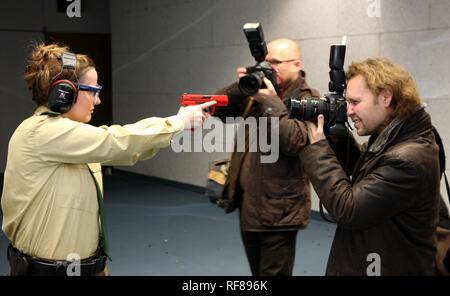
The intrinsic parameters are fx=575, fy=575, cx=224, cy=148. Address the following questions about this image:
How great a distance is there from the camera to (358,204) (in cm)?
149

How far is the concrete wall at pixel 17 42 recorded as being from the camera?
23.5 feet

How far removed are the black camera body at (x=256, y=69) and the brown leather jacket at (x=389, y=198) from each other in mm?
728

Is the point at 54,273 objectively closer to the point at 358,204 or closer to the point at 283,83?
the point at 358,204

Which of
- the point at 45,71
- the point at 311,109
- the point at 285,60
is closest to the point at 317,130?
the point at 311,109

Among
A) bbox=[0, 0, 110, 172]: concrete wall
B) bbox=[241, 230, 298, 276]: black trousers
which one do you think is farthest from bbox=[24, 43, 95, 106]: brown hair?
bbox=[0, 0, 110, 172]: concrete wall

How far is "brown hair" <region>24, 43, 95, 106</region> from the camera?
164 cm

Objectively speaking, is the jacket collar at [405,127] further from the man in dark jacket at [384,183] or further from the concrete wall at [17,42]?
the concrete wall at [17,42]

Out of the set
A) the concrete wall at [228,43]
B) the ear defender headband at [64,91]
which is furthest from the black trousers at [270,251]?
the concrete wall at [228,43]

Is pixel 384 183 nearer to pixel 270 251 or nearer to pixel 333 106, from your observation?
pixel 333 106

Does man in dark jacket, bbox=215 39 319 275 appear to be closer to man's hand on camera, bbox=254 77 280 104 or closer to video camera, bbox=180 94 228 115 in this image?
man's hand on camera, bbox=254 77 280 104

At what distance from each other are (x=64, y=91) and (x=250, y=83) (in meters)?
0.88

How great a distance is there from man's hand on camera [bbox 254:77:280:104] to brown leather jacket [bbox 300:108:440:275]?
720 mm

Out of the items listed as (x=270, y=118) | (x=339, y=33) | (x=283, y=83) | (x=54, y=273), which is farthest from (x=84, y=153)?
Answer: (x=339, y=33)

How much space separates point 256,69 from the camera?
7.58 feet
